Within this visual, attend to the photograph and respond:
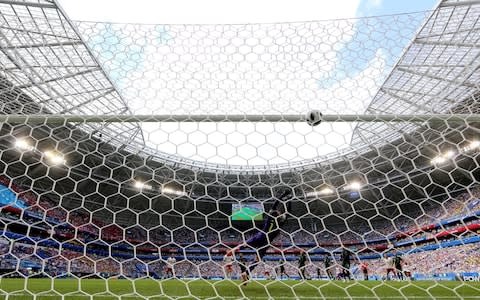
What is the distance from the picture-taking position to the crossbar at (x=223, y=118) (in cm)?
225

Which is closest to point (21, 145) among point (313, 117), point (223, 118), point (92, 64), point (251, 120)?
point (92, 64)

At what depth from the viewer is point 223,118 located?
2.51 metres

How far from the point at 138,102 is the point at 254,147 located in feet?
5.38

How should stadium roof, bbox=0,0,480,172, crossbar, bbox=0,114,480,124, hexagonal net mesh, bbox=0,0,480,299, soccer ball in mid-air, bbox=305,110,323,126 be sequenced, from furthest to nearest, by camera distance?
stadium roof, bbox=0,0,480,172
hexagonal net mesh, bbox=0,0,480,299
soccer ball in mid-air, bbox=305,110,323,126
crossbar, bbox=0,114,480,124

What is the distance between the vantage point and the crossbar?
A: 225cm

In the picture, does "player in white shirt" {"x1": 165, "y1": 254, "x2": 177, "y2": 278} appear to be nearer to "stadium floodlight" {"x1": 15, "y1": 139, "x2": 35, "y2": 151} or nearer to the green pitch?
Answer: the green pitch

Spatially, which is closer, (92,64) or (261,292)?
(261,292)

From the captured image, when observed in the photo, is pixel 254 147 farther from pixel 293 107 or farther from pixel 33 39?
pixel 33 39

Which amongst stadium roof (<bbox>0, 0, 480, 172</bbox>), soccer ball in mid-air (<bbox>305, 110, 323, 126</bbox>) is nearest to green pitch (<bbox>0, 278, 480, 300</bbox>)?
soccer ball in mid-air (<bbox>305, 110, 323, 126</bbox>)

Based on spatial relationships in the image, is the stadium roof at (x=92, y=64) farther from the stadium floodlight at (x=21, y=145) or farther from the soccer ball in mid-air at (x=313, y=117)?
the soccer ball in mid-air at (x=313, y=117)

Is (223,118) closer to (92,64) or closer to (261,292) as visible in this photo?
(261,292)

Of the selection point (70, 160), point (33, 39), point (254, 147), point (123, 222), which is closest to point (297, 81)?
point (254, 147)

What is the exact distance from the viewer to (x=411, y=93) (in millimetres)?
6250

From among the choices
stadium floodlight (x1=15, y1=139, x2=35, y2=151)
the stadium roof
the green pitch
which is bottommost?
the green pitch
